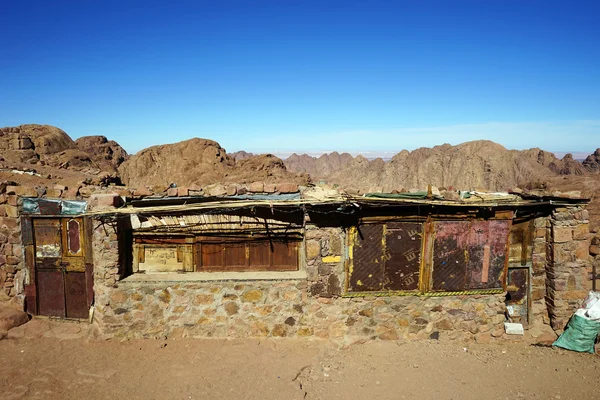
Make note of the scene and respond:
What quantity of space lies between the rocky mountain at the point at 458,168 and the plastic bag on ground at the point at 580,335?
20231 millimetres

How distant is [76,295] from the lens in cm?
809

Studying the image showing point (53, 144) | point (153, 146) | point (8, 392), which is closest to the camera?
point (8, 392)

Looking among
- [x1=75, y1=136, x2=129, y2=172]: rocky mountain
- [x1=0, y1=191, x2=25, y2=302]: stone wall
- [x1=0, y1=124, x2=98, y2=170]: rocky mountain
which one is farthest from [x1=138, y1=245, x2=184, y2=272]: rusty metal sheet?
[x1=75, y1=136, x2=129, y2=172]: rocky mountain

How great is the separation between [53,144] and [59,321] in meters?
19.6

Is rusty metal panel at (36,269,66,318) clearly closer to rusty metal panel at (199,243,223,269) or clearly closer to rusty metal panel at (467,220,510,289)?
rusty metal panel at (199,243,223,269)

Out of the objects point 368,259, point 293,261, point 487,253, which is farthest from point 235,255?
point 487,253

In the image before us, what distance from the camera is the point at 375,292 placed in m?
7.61

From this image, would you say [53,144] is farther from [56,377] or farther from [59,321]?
[56,377]

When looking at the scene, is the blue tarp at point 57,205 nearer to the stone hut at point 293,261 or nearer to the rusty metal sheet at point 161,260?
the stone hut at point 293,261

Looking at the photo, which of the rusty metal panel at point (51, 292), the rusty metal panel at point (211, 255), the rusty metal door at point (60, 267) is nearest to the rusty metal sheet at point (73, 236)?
the rusty metal door at point (60, 267)

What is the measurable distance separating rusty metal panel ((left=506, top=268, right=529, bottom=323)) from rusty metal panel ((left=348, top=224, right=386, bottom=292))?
3173mm

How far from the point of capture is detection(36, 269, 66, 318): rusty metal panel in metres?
8.13

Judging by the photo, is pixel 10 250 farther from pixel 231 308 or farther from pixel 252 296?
pixel 252 296

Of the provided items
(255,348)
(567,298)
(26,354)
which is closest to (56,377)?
(26,354)
